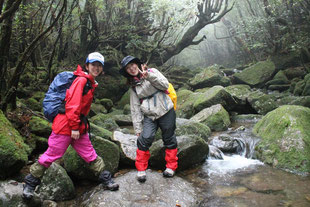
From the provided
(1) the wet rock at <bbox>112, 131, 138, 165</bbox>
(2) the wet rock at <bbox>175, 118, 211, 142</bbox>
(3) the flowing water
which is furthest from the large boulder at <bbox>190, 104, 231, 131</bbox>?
(1) the wet rock at <bbox>112, 131, 138, 165</bbox>

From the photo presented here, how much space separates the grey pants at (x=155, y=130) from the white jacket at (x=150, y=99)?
0.10 meters

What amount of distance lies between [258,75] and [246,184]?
12250 millimetres

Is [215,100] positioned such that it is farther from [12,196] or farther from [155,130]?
[12,196]

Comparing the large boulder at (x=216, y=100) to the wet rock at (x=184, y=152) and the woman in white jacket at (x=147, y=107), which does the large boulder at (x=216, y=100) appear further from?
the woman in white jacket at (x=147, y=107)

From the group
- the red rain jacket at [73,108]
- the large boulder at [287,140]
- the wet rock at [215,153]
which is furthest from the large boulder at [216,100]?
the red rain jacket at [73,108]

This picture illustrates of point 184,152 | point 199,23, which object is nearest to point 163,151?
point 184,152

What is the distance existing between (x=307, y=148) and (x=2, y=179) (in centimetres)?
547

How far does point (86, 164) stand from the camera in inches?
158

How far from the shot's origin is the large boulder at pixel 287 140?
4.61 metres

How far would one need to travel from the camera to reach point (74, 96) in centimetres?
304

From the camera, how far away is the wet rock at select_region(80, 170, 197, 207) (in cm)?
327

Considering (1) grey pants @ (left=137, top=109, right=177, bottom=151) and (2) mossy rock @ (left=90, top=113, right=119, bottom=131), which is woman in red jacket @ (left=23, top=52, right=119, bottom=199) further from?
(2) mossy rock @ (left=90, top=113, right=119, bottom=131)

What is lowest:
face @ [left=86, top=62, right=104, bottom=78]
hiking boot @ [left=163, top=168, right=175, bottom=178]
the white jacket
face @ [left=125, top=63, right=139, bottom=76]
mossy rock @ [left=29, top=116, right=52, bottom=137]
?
hiking boot @ [left=163, top=168, right=175, bottom=178]

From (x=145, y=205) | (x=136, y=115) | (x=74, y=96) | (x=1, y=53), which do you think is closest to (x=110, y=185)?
(x=145, y=205)
